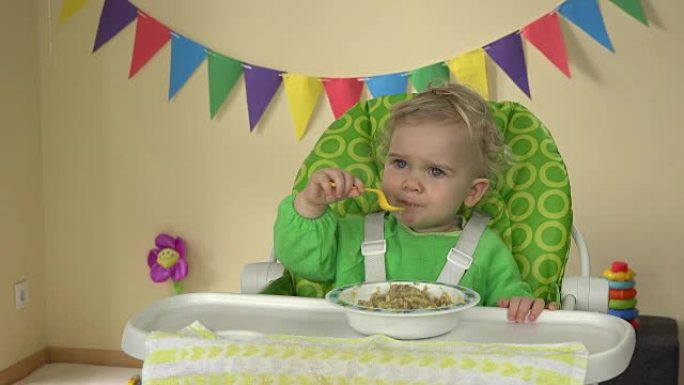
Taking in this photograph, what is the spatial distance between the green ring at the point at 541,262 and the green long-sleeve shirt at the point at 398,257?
0.22 ft

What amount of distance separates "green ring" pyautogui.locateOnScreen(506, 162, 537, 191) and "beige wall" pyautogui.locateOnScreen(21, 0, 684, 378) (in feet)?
3.61

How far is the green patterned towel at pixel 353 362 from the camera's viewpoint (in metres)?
1.07

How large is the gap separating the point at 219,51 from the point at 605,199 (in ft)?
4.50

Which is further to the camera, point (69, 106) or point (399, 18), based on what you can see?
point (69, 106)

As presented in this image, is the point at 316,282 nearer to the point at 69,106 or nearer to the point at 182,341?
the point at 182,341

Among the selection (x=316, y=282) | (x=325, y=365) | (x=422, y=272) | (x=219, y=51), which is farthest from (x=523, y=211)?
(x=219, y=51)

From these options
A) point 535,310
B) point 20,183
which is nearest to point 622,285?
point 535,310

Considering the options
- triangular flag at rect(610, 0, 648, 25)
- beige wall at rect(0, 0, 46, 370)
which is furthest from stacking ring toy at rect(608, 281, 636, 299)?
beige wall at rect(0, 0, 46, 370)

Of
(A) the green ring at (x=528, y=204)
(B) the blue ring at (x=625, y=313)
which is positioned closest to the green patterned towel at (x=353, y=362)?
(A) the green ring at (x=528, y=204)

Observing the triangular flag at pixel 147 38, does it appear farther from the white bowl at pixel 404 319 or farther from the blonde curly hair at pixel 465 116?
the white bowl at pixel 404 319

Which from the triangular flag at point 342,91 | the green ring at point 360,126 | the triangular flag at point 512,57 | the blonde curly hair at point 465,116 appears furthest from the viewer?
the triangular flag at point 342,91

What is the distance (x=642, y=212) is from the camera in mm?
2756

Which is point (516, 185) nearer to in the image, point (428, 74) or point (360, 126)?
point (360, 126)

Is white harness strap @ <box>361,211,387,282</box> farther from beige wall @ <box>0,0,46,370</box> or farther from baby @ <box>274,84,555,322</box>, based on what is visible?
beige wall @ <box>0,0,46,370</box>
